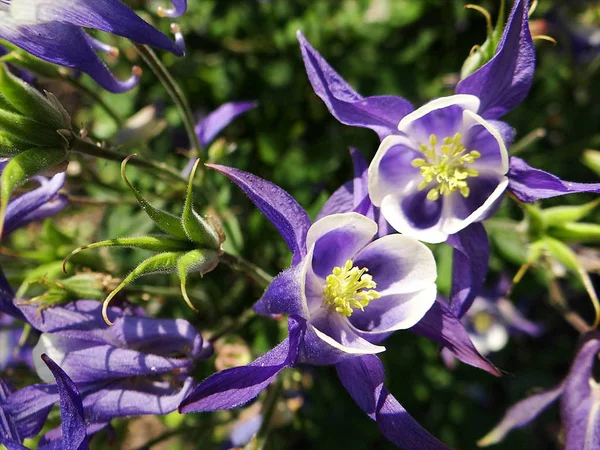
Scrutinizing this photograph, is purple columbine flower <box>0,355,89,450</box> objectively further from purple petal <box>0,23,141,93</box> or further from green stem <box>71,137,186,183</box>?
purple petal <box>0,23,141,93</box>

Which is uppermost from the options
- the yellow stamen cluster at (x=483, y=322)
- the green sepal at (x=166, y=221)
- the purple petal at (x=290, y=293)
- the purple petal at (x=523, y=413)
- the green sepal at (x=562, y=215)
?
the green sepal at (x=166, y=221)

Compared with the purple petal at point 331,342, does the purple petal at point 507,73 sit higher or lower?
higher

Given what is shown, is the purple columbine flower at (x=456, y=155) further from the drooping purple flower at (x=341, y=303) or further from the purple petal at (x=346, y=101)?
the drooping purple flower at (x=341, y=303)

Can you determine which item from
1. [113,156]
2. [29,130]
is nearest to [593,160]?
A: [113,156]

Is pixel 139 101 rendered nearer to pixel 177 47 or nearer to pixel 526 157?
pixel 177 47

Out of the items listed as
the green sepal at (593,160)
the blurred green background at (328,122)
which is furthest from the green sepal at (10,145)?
the green sepal at (593,160)

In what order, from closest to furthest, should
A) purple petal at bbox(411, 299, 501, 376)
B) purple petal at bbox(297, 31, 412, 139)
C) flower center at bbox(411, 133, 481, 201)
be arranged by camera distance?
purple petal at bbox(411, 299, 501, 376) → purple petal at bbox(297, 31, 412, 139) → flower center at bbox(411, 133, 481, 201)

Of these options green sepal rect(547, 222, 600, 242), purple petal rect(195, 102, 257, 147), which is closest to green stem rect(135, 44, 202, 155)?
purple petal rect(195, 102, 257, 147)

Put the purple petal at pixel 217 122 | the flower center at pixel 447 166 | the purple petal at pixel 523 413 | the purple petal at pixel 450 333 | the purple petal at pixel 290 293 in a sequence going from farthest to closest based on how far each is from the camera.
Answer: the purple petal at pixel 217 122 < the purple petal at pixel 523 413 < the flower center at pixel 447 166 < the purple petal at pixel 450 333 < the purple petal at pixel 290 293
